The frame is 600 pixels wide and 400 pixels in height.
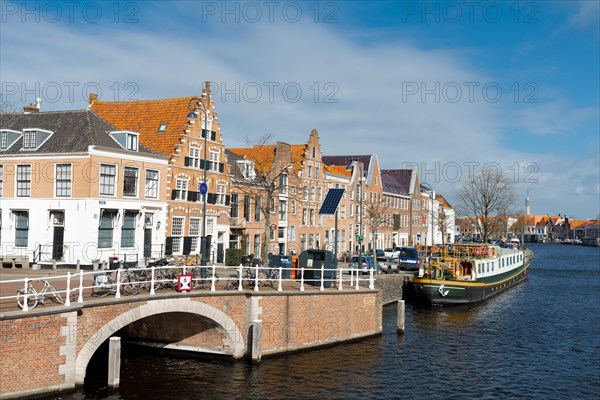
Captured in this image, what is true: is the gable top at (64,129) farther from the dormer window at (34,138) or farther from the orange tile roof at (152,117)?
the orange tile roof at (152,117)

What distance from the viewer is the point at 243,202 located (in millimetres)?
47750

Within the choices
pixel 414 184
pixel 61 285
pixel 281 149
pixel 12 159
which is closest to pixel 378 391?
→ pixel 61 285

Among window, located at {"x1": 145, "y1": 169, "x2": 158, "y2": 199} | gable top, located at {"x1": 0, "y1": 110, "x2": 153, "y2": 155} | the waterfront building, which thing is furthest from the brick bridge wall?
gable top, located at {"x1": 0, "y1": 110, "x2": 153, "y2": 155}

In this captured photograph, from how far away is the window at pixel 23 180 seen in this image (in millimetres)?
34688

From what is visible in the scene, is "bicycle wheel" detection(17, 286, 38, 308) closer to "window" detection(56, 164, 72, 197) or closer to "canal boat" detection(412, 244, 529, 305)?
"window" detection(56, 164, 72, 197)

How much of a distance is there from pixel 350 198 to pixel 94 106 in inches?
1296

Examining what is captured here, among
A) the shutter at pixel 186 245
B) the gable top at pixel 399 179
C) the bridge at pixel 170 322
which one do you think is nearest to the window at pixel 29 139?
the shutter at pixel 186 245

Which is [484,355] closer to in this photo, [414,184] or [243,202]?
[243,202]

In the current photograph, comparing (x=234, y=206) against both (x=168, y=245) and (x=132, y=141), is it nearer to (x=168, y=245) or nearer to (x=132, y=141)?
(x=168, y=245)

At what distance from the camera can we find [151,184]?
1486 inches

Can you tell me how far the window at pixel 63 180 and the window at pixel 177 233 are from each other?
26.8ft

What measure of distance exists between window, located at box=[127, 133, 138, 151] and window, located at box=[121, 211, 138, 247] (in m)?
4.23

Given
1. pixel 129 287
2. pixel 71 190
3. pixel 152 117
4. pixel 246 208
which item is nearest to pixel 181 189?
pixel 152 117

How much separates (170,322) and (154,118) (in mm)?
21888
